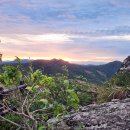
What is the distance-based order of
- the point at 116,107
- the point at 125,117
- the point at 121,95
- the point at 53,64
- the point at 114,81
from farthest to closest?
the point at 53,64 → the point at 114,81 → the point at 121,95 → the point at 116,107 → the point at 125,117

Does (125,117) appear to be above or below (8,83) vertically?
below

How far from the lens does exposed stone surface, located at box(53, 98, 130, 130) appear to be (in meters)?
10.4

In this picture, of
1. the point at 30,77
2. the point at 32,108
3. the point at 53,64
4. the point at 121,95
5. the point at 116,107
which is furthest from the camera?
the point at 53,64

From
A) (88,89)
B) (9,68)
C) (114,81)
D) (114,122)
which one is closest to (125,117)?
(114,122)

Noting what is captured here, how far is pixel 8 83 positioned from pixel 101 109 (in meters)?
3.08

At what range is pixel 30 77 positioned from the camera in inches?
395

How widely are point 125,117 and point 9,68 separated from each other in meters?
2.97

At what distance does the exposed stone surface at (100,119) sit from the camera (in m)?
10.4

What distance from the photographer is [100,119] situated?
1088 centimetres

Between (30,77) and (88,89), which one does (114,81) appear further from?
(30,77)

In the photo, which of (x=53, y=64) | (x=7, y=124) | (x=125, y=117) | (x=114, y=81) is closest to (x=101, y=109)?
(x=125, y=117)

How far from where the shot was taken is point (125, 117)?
10812mm

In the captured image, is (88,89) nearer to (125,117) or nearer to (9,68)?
(125,117)

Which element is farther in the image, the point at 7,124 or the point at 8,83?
the point at 7,124
